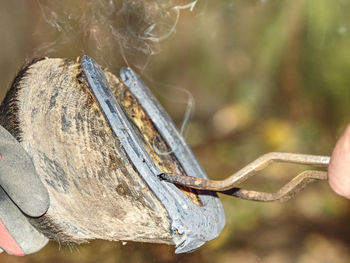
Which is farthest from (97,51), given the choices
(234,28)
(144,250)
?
(234,28)

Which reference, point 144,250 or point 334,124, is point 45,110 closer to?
point 144,250

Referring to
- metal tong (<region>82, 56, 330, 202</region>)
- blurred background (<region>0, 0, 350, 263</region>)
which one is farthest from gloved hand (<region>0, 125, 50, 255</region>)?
blurred background (<region>0, 0, 350, 263</region>)

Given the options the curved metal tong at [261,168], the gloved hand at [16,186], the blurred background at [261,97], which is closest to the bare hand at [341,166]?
the curved metal tong at [261,168]

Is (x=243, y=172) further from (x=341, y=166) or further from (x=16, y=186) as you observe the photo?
(x=16, y=186)

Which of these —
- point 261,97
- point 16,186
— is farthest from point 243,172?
point 261,97

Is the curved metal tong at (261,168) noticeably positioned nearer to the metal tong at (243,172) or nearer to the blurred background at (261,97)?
the metal tong at (243,172)

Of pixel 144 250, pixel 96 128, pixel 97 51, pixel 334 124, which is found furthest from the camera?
pixel 334 124
